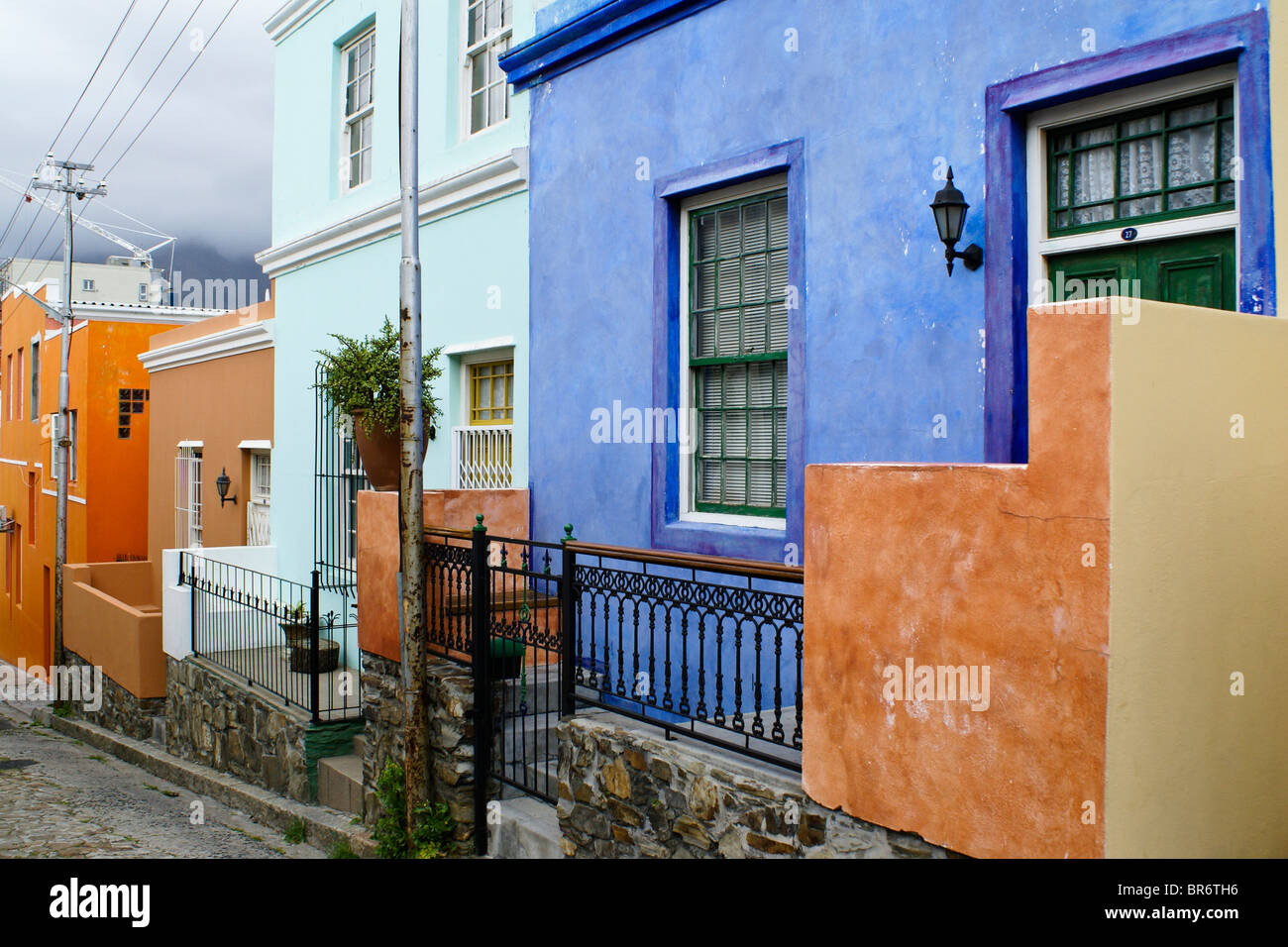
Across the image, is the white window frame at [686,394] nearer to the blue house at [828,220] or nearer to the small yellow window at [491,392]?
the blue house at [828,220]

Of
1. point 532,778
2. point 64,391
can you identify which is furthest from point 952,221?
point 64,391

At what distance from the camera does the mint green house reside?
9.64m

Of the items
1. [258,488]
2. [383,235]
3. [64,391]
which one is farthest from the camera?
[64,391]

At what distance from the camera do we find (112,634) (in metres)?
16.2

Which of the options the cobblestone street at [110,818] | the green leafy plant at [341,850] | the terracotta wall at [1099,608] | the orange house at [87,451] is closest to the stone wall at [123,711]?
the cobblestone street at [110,818]

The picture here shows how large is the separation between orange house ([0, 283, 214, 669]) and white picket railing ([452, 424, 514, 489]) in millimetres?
15524

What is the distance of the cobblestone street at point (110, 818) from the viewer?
890cm

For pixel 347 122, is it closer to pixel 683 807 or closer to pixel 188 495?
pixel 188 495

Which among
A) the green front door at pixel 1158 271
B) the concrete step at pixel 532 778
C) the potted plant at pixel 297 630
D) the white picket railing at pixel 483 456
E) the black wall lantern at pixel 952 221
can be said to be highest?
the black wall lantern at pixel 952 221

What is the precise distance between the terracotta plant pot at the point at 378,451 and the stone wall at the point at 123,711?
309 inches

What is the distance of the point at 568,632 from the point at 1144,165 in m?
3.94

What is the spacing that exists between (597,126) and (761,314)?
2338 millimetres

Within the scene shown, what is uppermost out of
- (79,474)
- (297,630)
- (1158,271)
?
Answer: (1158,271)


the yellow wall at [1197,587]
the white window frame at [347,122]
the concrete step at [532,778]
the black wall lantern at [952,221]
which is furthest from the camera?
the white window frame at [347,122]
